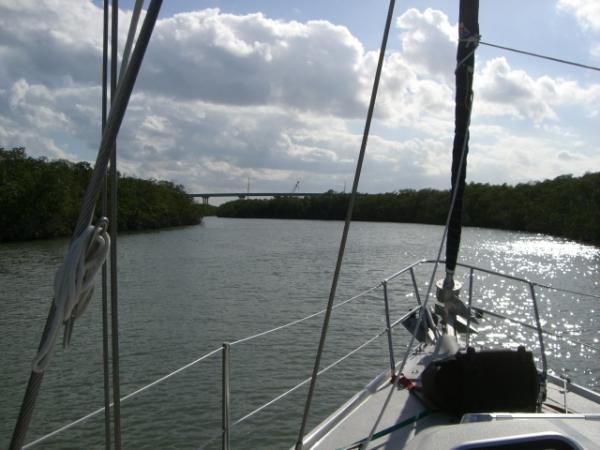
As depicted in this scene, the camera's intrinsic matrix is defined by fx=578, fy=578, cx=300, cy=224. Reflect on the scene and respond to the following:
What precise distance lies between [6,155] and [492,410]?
4841 cm

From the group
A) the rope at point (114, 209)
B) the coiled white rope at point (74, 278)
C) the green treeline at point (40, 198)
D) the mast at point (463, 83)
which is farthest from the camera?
the green treeline at point (40, 198)

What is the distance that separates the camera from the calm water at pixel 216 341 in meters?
6.74

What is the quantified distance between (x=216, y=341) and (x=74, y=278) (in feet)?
30.6

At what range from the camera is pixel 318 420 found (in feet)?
22.4

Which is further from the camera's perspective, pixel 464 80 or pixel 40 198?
pixel 40 198

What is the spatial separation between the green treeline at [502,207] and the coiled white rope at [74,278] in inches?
1552

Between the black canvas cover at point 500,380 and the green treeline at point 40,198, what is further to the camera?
the green treeline at point 40,198

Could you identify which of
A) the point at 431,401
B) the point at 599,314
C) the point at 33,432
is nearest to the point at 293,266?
the point at 599,314

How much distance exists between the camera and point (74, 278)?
1.47 metres

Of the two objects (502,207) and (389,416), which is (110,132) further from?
(502,207)

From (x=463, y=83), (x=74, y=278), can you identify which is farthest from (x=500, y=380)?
(x=74, y=278)

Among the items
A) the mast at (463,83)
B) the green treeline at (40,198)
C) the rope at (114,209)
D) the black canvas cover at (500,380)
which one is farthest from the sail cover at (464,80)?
the green treeline at (40,198)

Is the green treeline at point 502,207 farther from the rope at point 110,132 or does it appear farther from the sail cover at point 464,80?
the rope at point 110,132

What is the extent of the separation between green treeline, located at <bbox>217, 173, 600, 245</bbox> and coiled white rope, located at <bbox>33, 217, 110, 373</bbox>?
39.4 metres
